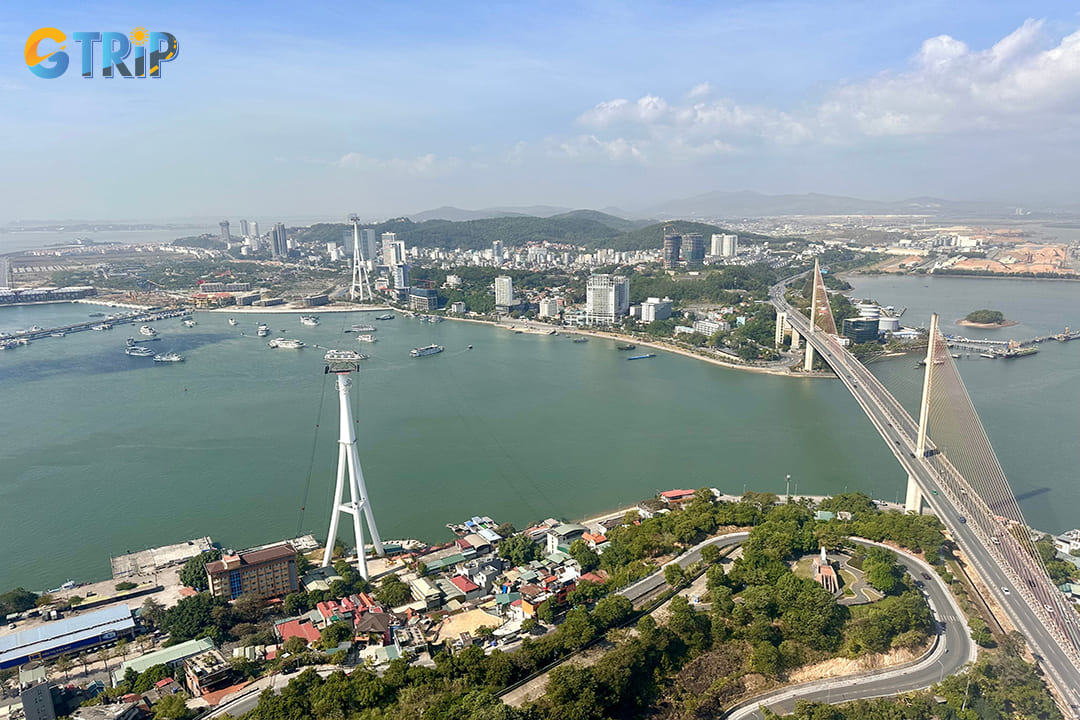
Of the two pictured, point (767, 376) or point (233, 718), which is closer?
point (233, 718)

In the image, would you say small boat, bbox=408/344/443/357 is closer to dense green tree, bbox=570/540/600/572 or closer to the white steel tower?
the white steel tower

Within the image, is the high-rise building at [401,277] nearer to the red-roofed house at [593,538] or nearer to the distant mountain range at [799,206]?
Result: the red-roofed house at [593,538]

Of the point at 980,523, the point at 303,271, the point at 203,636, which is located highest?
the point at 303,271

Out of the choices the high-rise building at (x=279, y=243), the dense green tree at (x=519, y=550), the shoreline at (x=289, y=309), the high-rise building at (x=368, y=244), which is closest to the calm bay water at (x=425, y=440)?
the dense green tree at (x=519, y=550)

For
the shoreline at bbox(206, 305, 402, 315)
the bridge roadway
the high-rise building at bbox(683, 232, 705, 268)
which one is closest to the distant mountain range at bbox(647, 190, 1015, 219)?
the high-rise building at bbox(683, 232, 705, 268)

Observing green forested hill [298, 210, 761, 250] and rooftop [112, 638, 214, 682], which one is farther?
green forested hill [298, 210, 761, 250]

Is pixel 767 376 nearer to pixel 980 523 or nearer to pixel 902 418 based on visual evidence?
pixel 902 418

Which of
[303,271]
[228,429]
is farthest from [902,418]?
[303,271]
